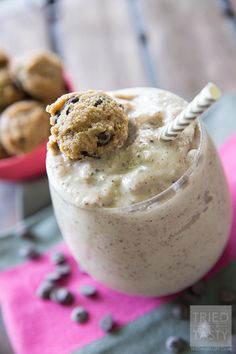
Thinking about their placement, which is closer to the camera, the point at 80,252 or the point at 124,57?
the point at 80,252

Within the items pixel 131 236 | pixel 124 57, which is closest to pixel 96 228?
pixel 131 236

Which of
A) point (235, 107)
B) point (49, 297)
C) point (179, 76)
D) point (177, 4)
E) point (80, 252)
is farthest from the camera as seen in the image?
point (177, 4)

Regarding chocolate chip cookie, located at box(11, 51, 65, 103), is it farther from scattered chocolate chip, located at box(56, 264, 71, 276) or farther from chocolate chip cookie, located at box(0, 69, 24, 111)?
scattered chocolate chip, located at box(56, 264, 71, 276)

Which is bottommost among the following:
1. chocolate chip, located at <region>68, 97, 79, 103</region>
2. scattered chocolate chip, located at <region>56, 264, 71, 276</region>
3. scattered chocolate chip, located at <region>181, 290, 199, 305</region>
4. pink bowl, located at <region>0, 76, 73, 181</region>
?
scattered chocolate chip, located at <region>56, 264, 71, 276</region>

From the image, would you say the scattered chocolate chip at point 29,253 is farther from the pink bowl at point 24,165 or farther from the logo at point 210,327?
the logo at point 210,327

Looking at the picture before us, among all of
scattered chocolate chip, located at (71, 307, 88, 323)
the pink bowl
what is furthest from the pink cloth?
the pink bowl

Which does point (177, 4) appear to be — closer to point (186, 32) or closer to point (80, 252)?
point (186, 32)

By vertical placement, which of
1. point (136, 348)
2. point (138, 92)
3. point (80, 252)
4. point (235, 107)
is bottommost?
point (136, 348)

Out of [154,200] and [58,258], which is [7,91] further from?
[154,200]

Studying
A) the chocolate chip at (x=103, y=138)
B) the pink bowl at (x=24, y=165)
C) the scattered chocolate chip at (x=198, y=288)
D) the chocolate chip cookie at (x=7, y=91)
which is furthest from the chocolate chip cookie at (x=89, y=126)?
the chocolate chip cookie at (x=7, y=91)
